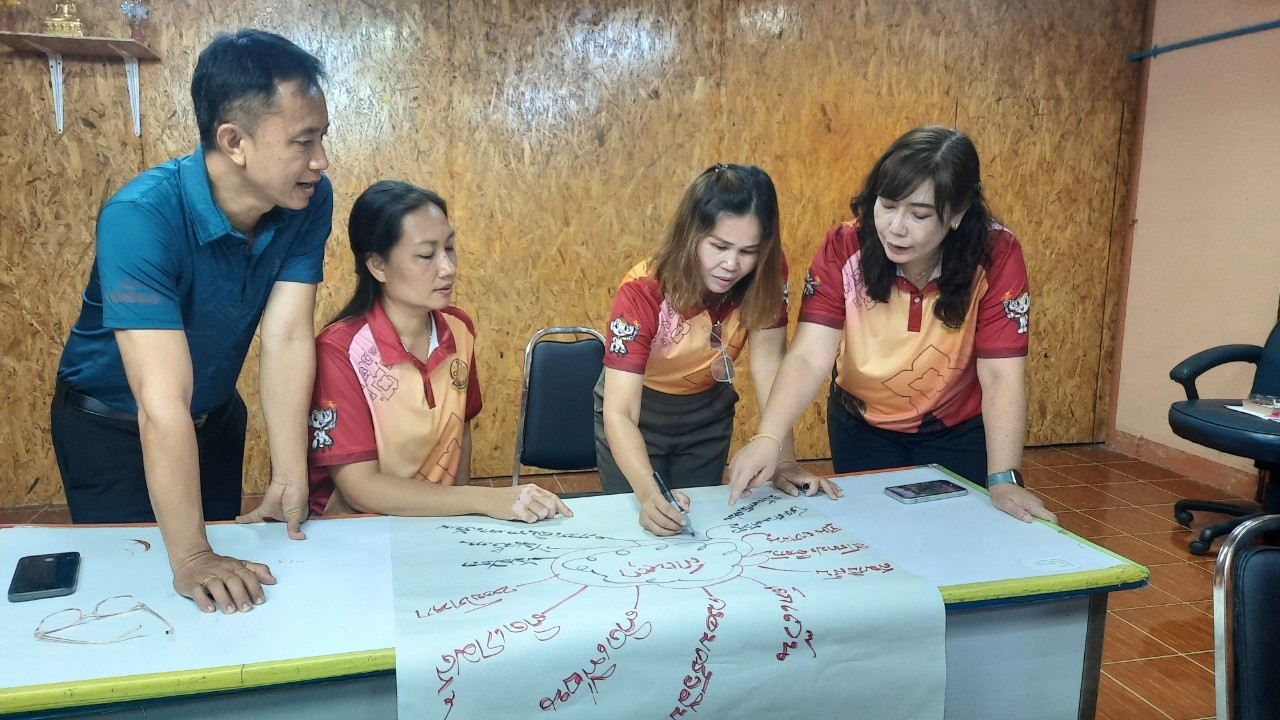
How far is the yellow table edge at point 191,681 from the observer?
0.91m

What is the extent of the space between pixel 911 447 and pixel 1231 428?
1.66m

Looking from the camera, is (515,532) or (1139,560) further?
(1139,560)

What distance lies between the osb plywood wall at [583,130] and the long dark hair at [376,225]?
6.72ft

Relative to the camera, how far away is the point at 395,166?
3605 millimetres

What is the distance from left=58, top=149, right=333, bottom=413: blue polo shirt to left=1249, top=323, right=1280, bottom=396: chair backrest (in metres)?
3.24

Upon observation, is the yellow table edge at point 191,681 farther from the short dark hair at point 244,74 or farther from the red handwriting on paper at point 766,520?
the short dark hair at point 244,74

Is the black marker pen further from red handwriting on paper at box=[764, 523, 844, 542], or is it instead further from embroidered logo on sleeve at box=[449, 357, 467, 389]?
embroidered logo on sleeve at box=[449, 357, 467, 389]

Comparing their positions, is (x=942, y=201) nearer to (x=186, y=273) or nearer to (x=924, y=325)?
(x=924, y=325)

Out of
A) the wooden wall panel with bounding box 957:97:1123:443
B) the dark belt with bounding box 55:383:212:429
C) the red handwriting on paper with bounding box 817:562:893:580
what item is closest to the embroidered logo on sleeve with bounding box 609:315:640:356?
the red handwriting on paper with bounding box 817:562:893:580

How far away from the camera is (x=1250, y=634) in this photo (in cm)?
99

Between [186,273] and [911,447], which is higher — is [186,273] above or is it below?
above

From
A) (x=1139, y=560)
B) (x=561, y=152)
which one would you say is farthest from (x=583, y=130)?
(x=1139, y=560)

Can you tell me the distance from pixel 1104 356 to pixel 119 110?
4599 millimetres

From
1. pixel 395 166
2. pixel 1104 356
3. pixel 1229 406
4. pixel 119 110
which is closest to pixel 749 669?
pixel 1229 406
